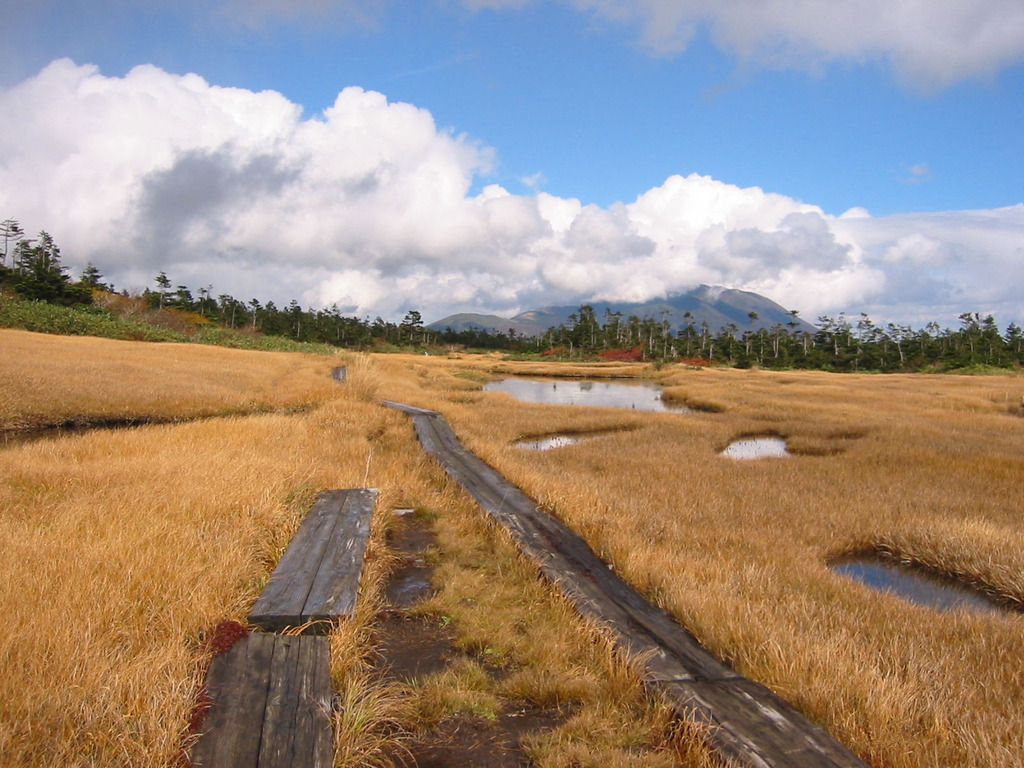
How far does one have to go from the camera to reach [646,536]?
8.09 metres

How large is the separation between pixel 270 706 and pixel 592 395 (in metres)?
36.3

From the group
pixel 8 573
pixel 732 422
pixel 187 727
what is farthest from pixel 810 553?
pixel 732 422

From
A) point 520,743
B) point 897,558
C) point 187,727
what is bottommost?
point 897,558

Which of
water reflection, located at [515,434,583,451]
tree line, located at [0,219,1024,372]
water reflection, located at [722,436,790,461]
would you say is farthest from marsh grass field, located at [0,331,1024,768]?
tree line, located at [0,219,1024,372]

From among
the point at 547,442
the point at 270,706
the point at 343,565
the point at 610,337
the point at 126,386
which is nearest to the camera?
the point at 270,706

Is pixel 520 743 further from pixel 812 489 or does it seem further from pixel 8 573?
pixel 812 489

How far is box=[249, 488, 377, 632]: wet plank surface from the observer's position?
14.7ft

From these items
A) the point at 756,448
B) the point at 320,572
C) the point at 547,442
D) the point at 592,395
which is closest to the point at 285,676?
the point at 320,572

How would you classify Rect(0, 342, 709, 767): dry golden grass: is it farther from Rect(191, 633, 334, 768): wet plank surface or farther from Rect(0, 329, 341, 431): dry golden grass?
Rect(0, 329, 341, 431): dry golden grass

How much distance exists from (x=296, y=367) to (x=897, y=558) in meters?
28.4

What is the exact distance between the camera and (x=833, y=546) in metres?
8.85

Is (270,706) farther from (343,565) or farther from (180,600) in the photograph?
(343,565)

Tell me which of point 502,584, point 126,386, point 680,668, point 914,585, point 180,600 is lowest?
point 914,585

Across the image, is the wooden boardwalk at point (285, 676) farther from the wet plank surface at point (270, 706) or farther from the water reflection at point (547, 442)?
the water reflection at point (547, 442)
